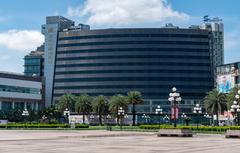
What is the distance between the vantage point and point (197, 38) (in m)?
197

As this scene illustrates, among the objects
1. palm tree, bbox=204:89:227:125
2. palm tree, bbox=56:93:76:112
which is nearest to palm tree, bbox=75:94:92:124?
palm tree, bbox=56:93:76:112

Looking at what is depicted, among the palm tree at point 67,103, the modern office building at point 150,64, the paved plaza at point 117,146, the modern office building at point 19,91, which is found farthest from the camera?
the modern office building at point 150,64

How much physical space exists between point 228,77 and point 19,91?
255 feet

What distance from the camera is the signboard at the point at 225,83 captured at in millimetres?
140250

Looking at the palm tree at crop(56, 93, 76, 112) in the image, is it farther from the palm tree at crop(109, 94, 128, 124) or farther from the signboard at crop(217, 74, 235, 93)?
the signboard at crop(217, 74, 235, 93)

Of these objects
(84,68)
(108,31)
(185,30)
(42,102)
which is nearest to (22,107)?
(42,102)

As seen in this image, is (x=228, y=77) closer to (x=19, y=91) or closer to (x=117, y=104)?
(x=117, y=104)

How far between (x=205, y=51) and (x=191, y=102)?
23.9 metres

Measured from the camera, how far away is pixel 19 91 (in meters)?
166

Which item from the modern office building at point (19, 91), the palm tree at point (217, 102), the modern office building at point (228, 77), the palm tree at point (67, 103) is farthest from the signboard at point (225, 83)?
the modern office building at point (19, 91)

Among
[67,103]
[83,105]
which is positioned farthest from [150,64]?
[83,105]

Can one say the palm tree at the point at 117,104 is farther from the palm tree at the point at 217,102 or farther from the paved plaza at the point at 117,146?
the paved plaza at the point at 117,146

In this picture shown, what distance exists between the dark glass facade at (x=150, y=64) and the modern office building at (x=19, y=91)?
1006 inches

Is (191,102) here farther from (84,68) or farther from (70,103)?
(70,103)
